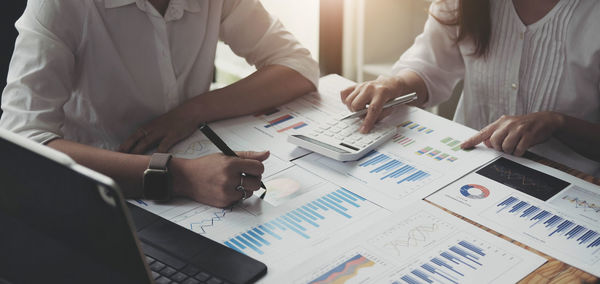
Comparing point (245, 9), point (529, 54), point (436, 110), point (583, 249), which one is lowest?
point (436, 110)

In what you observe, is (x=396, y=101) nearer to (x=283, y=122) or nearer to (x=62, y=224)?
(x=283, y=122)

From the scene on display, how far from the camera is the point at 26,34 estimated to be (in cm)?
103

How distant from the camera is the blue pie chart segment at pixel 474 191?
37.2 inches

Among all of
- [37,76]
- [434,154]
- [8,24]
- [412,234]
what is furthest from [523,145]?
[8,24]

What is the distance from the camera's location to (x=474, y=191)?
959 millimetres

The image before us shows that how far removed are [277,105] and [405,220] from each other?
1.76 feet

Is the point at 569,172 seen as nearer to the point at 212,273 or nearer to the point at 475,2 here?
the point at 475,2

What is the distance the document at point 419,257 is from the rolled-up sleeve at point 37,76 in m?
0.59

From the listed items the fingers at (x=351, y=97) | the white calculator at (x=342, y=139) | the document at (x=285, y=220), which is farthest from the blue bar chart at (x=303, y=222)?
the fingers at (x=351, y=97)

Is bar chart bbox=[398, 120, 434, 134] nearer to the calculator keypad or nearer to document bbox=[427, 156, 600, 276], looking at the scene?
the calculator keypad

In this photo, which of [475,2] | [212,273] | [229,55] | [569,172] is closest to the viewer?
[212,273]

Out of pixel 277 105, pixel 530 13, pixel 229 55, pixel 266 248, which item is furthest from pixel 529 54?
pixel 229 55

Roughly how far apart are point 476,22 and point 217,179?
851mm

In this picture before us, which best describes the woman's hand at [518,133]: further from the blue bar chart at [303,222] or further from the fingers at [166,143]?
the fingers at [166,143]
